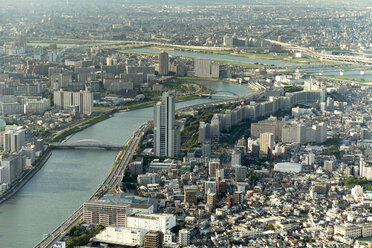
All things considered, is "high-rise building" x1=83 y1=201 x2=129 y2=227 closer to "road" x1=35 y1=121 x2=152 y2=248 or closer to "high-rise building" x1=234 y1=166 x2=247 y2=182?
"road" x1=35 y1=121 x2=152 y2=248

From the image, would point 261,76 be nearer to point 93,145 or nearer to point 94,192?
point 93,145

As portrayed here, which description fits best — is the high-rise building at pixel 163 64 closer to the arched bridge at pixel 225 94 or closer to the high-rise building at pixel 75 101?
the arched bridge at pixel 225 94

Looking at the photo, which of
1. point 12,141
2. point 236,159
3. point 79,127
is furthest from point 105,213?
point 79,127

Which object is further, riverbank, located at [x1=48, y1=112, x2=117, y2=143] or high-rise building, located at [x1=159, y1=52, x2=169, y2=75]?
high-rise building, located at [x1=159, y1=52, x2=169, y2=75]

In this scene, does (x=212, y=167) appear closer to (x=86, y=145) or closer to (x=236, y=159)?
(x=236, y=159)

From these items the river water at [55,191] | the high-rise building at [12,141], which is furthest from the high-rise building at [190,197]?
the high-rise building at [12,141]

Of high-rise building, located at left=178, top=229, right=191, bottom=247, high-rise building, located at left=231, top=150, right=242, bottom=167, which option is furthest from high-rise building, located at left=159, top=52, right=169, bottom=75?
high-rise building, located at left=178, top=229, right=191, bottom=247
